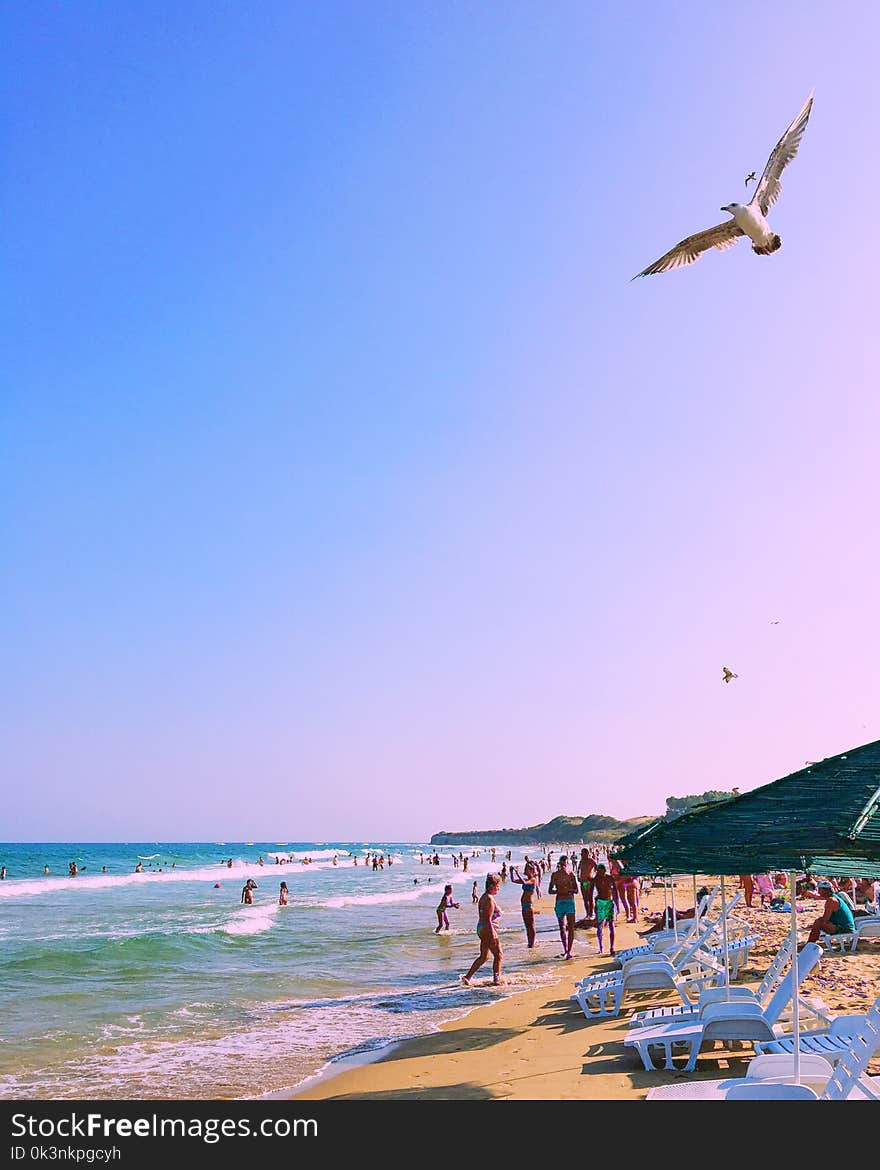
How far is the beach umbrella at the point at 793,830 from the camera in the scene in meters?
5.16

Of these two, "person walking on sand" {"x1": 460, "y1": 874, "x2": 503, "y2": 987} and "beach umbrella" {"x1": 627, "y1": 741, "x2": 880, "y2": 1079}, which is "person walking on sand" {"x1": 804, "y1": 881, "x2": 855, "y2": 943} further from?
"beach umbrella" {"x1": 627, "y1": 741, "x2": 880, "y2": 1079}

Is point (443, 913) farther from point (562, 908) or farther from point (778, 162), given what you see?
point (778, 162)

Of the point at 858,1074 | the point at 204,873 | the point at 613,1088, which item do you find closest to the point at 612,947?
the point at 613,1088

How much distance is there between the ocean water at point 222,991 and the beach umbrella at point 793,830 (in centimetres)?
510

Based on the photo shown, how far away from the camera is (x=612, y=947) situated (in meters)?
17.8

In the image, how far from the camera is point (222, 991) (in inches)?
615

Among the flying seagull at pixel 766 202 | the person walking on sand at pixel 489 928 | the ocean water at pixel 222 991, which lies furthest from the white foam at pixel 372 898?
the flying seagull at pixel 766 202

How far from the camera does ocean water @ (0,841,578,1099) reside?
10.1 metres

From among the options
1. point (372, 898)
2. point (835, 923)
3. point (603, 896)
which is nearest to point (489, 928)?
point (603, 896)

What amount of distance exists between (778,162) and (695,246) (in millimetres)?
1022

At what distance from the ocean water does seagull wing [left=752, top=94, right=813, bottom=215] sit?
9756mm

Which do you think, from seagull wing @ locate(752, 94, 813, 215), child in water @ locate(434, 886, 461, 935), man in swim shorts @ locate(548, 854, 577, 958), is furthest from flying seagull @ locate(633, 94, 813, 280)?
child in water @ locate(434, 886, 461, 935)
